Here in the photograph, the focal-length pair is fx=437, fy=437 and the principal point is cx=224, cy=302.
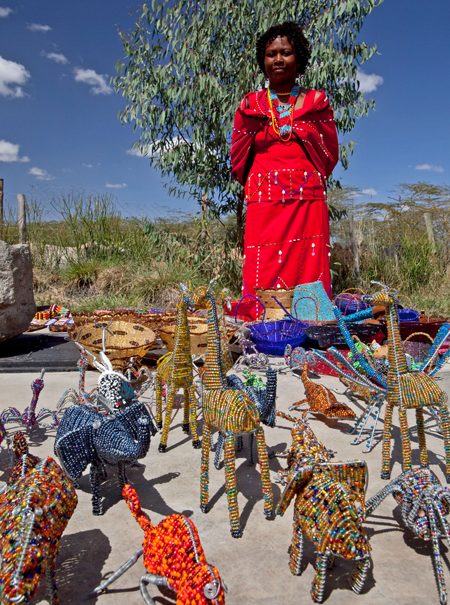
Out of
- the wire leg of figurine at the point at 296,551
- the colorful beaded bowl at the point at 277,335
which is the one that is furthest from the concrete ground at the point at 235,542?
the colorful beaded bowl at the point at 277,335

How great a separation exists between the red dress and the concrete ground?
10.9ft

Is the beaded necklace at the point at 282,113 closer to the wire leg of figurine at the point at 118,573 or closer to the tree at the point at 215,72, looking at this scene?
the tree at the point at 215,72

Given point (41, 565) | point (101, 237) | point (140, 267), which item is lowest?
point (41, 565)

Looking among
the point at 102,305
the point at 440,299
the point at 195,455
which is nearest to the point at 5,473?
the point at 195,455

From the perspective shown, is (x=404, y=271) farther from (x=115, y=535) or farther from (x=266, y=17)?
(x=115, y=535)

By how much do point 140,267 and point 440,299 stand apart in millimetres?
5430

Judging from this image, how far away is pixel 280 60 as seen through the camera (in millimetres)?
5066

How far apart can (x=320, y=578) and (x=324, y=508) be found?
0.71ft

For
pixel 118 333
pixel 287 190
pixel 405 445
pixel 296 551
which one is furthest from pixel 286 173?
pixel 296 551

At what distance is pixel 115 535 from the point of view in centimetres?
180

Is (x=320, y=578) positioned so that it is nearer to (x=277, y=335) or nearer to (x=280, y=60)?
(x=277, y=335)

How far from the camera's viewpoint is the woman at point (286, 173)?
5.43 m

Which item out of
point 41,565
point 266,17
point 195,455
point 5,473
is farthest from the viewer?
point 266,17

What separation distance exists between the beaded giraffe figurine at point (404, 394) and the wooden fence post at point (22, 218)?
28.7 ft
